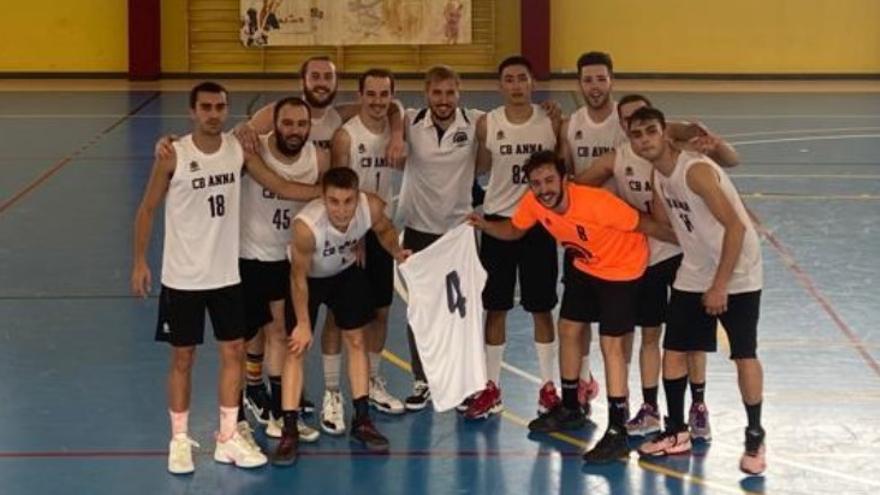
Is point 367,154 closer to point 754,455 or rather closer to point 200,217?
point 200,217

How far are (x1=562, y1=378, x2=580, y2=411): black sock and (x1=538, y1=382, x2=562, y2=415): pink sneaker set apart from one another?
10 centimetres

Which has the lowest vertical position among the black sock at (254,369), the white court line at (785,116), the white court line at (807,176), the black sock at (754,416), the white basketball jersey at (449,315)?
the black sock at (754,416)

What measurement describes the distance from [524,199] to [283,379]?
5.44ft

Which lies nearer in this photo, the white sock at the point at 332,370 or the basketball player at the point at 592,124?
the basketball player at the point at 592,124

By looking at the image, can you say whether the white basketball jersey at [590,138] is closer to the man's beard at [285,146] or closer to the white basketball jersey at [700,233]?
the white basketball jersey at [700,233]

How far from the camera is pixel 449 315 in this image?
840 cm

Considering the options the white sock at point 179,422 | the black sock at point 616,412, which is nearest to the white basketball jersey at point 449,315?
the black sock at point 616,412

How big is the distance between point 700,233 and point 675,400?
970mm

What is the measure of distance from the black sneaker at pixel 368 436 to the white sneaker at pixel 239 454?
1.82 ft

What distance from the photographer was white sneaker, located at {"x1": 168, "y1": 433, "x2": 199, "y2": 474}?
7.71 meters

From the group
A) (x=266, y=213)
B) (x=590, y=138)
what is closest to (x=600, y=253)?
(x=590, y=138)

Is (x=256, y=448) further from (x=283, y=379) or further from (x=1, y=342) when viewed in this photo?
(x=1, y=342)

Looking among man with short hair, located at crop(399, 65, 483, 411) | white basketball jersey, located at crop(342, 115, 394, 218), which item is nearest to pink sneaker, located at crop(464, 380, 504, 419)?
man with short hair, located at crop(399, 65, 483, 411)

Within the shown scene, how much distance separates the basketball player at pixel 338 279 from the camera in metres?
7.77
